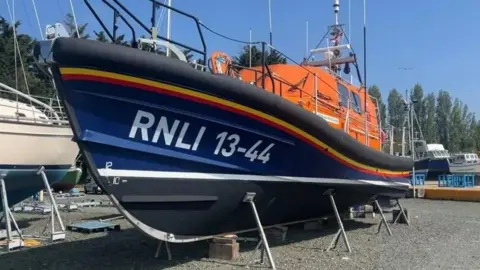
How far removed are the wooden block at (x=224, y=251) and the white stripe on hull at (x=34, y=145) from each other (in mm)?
4411

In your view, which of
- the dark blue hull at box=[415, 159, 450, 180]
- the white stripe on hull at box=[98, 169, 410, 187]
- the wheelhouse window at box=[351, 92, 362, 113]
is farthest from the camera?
the dark blue hull at box=[415, 159, 450, 180]

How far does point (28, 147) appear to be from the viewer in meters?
8.98

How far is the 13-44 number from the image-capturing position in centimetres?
555

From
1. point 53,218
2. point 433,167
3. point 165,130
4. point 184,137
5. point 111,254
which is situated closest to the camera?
point 165,130

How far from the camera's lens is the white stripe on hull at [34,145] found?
8562 mm

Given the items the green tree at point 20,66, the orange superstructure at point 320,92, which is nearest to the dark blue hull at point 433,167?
the green tree at point 20,66

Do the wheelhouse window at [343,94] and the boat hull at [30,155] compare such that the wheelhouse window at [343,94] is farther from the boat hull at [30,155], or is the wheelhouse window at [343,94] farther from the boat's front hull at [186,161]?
the boat hull at [30,155]

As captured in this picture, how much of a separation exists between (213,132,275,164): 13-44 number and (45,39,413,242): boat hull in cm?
1

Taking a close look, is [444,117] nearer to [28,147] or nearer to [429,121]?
[429,121]

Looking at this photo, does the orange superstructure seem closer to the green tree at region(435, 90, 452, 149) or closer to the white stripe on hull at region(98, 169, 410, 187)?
the white stripe on hull at region(98, 169, 410, 187)

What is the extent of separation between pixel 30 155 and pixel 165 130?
496 centimetres

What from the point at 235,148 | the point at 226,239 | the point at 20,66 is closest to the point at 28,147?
the point at 226,239

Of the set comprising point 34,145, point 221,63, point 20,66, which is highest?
point 20,66

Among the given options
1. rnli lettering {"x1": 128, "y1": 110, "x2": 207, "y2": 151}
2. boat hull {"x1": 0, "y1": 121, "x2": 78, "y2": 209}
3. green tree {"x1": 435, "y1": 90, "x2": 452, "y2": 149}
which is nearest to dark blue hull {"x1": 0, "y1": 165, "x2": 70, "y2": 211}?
boat hull {"x1": 0, "y1": 121, "x2": 78, "y2": 209}
